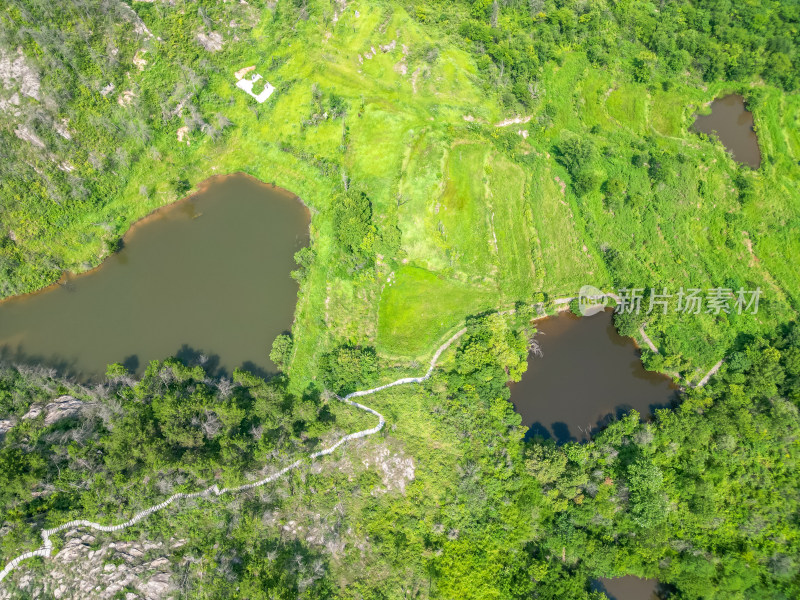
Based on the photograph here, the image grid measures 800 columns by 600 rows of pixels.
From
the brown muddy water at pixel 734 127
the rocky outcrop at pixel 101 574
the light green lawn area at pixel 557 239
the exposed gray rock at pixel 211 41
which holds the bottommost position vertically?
the rocky outcrop at pixel 101 574

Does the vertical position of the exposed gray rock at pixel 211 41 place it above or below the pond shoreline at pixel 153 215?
above

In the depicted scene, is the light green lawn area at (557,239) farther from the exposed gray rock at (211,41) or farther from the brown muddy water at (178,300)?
the exposed gray rock at (211,41)

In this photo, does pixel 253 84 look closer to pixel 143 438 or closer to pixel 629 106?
pixel 143 438
